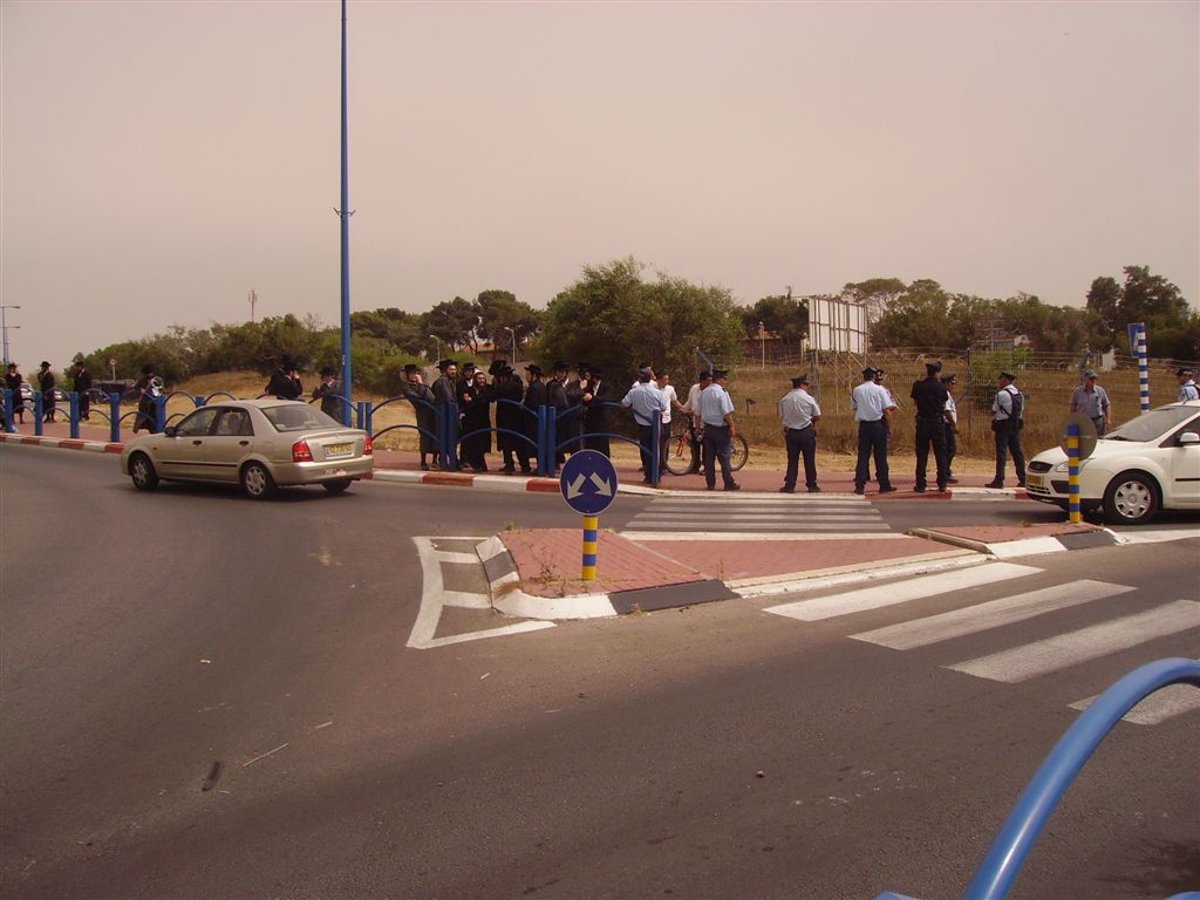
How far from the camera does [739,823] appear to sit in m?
4.27

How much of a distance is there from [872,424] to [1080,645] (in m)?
8.58

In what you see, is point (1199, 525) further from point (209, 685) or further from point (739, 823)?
point (209, 685)

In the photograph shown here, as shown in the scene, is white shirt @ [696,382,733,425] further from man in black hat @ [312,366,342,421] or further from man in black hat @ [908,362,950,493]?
man in black hat @ [312,366,342,421]

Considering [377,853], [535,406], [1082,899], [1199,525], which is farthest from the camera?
[535,406]

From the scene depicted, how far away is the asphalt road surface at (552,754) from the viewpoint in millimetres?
3951

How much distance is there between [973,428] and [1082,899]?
2236 cm

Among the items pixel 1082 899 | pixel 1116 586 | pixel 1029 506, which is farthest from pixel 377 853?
pixel 1029 506

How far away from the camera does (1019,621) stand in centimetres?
766

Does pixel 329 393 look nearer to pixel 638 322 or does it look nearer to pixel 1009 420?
pixel 1009 420

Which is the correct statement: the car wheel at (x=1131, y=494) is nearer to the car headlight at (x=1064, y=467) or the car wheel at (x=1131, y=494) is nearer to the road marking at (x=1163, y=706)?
the car headlight at (x=1064, y=467)

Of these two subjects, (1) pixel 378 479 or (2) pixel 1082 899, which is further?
(1) pixel 378 479

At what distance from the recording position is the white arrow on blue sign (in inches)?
353

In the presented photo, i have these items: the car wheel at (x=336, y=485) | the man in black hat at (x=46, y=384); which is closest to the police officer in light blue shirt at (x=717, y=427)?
the car wheel at (x=336, y=485)

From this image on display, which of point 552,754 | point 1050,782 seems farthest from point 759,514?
point 1050,782
